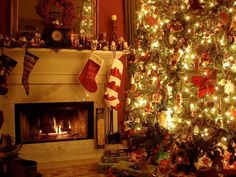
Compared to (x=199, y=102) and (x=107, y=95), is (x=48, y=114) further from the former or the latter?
(x=199, y=102)

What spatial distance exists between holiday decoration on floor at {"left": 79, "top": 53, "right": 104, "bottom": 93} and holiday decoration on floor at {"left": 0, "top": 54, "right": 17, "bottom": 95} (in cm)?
91

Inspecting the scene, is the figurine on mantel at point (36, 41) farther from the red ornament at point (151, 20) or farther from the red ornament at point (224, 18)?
the red ornament at point (224, 18)

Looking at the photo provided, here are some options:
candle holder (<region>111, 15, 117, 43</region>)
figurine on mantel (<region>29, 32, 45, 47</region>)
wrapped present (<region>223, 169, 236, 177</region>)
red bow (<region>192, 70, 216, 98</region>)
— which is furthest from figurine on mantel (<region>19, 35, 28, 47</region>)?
wrapped present (<region>223, 169, 236, 177</region>)

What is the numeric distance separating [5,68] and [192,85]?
A: 236 centimetres

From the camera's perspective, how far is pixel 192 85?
10.5 ft

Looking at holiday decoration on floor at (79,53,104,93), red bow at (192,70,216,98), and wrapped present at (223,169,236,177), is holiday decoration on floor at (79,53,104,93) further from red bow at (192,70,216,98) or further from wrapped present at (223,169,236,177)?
wrapped present at (223,169,236,177)

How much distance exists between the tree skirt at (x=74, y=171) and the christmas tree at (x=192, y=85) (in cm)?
64

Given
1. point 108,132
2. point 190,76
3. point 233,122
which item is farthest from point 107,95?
point 233,122

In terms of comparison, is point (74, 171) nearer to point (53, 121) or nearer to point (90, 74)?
point (53, 121)

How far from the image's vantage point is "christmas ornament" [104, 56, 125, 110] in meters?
4.77

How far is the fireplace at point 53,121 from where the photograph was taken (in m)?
4.70

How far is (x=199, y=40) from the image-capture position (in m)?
3.23

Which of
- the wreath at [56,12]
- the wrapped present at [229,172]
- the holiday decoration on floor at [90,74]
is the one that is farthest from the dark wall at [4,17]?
the wrapped present at [229,172]

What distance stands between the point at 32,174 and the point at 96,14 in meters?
2.60
